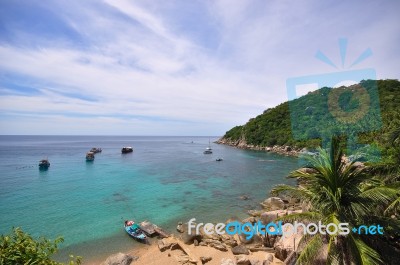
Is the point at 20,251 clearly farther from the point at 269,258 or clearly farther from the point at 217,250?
the point at 217,250

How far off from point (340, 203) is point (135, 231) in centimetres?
1865

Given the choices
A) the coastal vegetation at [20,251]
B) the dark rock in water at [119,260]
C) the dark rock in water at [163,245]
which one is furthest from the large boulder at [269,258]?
the coastal vegetation at [20,251]

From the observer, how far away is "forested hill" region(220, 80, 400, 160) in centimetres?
4428

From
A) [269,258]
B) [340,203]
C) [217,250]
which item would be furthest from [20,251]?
[217,250]

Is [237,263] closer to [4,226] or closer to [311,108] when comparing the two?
[4,226]

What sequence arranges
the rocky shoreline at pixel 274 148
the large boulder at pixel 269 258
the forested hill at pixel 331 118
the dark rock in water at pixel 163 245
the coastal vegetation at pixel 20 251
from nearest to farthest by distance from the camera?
the coastal vegetation at pixel 20 251, the large boulder at pixel 269 258, the dark rock in water at pixel 163 245, the forested hill at pixel 331 118, the rocky shoreline at pixel 274 148

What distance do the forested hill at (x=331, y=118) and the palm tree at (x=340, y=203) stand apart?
6596 mm

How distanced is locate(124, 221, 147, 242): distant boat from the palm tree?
16015mm

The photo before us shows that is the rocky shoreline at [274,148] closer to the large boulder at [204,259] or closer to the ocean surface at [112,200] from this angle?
the ocean surface at [112,200]

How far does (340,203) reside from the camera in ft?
25.2

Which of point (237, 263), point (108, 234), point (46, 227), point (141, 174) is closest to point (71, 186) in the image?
point (141, 174)

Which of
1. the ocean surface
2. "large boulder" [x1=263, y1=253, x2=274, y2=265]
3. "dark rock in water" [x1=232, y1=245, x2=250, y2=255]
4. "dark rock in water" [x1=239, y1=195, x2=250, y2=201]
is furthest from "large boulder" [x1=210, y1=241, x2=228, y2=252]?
"dark rock in water" [x1=239, y1=195, x2=250, y2=201]

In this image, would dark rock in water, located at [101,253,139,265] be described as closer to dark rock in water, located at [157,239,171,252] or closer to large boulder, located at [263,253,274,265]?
dark rock in water, located at [157,239,171,252]

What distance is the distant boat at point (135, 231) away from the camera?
20.3m
